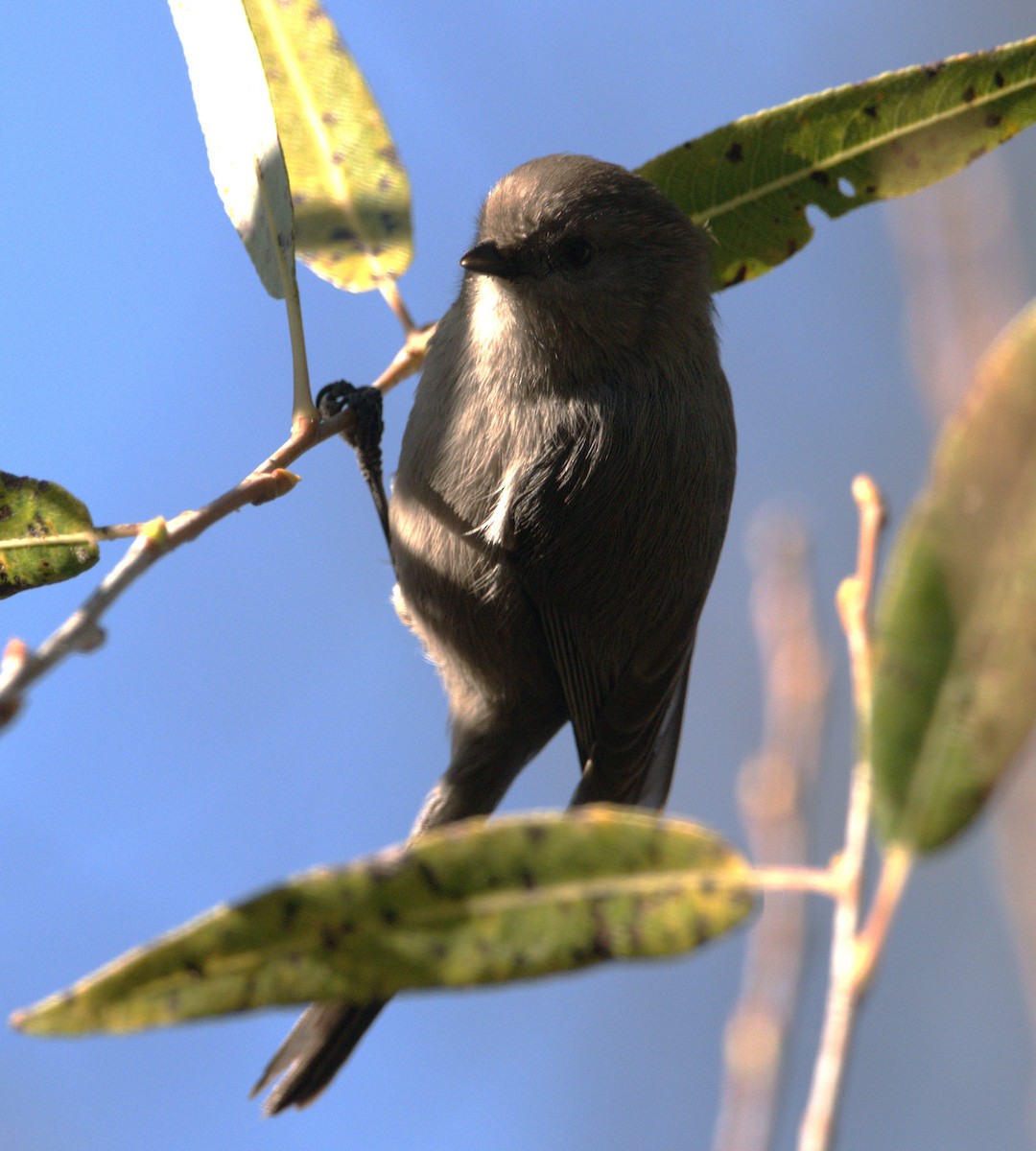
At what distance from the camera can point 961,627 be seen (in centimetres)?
64

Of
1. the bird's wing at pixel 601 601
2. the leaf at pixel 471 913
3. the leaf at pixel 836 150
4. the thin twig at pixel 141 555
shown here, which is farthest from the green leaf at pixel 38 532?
the leaf at pixel 836 150

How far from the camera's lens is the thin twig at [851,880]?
0.48 meters

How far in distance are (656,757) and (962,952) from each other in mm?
4443

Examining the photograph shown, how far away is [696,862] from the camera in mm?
705

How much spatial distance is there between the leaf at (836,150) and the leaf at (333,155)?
1.20 ft

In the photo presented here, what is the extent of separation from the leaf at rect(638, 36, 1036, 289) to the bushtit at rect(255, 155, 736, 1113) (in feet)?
0.45

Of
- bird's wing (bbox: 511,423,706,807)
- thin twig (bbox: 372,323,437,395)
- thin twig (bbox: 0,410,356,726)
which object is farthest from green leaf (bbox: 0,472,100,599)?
bird's wing (bbox: 511,423,706,807)

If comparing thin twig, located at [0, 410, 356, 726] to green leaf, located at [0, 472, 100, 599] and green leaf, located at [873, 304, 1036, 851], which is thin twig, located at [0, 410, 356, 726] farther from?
green leaf, located at [873, 304, 1036, 851]

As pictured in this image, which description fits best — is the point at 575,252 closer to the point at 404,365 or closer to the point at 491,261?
the point at 491,261

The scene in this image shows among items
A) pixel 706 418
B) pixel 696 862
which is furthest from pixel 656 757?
pixel 696 862

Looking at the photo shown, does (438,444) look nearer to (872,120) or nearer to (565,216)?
(565,216)

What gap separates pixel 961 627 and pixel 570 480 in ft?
3.86

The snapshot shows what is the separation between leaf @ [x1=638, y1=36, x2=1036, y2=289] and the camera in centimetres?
142

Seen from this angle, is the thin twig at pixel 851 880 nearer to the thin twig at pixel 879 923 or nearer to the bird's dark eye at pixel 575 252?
the thin twig at pixel 879 923
